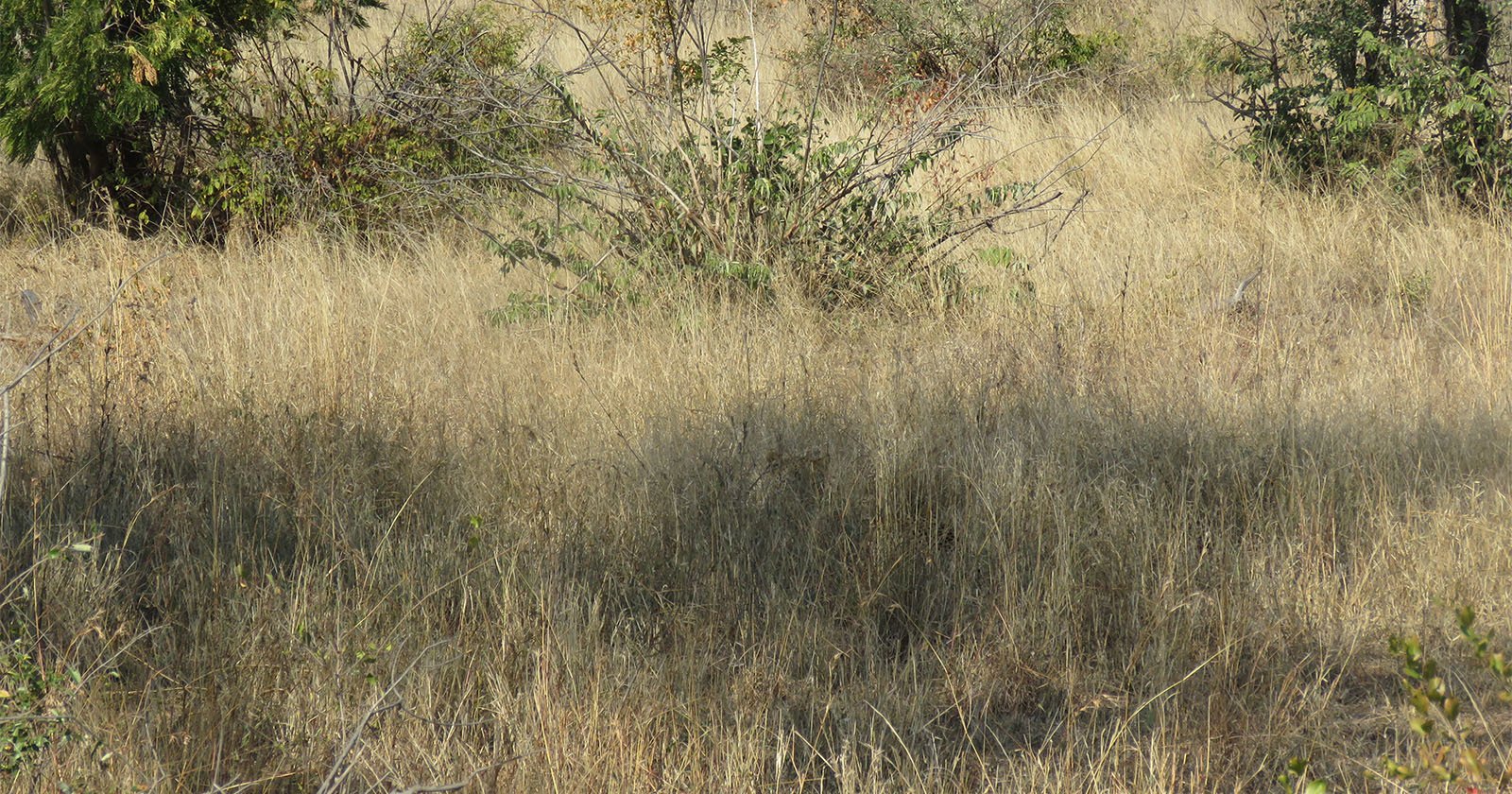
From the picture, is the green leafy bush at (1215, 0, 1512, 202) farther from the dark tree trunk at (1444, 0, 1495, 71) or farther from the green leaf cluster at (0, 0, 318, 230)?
the green leaf cluster at (0, 0, 318, 230)

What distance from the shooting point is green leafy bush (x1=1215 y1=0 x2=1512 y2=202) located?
6.56 meters

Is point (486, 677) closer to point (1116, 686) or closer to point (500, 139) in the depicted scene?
point (1116, 686)

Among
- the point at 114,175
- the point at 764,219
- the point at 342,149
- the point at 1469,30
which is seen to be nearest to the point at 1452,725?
the point at 764,219

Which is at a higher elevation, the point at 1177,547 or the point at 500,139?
the point at 500,139

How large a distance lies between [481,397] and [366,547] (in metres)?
1.21

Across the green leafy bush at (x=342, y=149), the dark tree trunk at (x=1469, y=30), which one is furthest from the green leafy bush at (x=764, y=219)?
the dark tree trunk at (x=1469, y=30)

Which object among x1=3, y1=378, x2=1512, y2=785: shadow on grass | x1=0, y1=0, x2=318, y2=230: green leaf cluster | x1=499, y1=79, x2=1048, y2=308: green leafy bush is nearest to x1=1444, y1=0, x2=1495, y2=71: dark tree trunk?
x1=499, y1=79, x2=1048, y2=308: green leafy bush

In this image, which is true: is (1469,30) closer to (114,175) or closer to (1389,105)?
(1389,105)

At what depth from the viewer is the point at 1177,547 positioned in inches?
129

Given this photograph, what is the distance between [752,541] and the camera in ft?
11.3

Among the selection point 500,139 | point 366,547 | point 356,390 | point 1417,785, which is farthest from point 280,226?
point 1417,785

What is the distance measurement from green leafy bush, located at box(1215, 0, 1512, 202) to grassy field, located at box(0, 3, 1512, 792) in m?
1.42

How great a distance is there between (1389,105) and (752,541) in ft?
17.7

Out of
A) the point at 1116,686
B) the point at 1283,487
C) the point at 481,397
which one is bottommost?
the point at 1116,686
